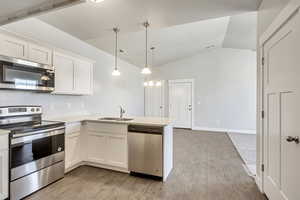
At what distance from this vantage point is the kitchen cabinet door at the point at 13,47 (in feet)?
6.90

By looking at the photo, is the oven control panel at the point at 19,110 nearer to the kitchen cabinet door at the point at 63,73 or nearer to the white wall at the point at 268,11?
the kitchen cabinet door at the point at 63,73

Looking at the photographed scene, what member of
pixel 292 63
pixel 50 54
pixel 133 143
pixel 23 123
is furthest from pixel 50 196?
pixel 292 63

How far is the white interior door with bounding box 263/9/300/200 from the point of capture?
1.49 meters

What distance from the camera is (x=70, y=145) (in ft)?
9.39

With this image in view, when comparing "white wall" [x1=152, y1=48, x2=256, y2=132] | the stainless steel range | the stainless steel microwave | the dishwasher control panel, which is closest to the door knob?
the dishwasher control panel

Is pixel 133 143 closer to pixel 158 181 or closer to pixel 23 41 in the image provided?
pixel 158 181

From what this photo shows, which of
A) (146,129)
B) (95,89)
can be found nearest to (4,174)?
(146,129)

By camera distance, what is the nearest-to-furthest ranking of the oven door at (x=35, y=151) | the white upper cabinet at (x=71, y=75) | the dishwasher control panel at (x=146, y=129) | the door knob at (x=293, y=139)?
1. the door knob at (x=293, y=139)
2. the oven door at (x=35, y=151)
3. the dishwasher control panel at (x=146, y=129)
4. the white upper cabinet at (x=71, y=75)

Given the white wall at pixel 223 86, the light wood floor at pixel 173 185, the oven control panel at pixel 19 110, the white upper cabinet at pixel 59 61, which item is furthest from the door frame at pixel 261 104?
the white wall at pixel 223 86

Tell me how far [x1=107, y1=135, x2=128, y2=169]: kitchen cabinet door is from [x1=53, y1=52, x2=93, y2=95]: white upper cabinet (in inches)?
49.0

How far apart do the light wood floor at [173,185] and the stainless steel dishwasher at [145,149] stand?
0.19 meters

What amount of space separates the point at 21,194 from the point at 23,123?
3.13 feet


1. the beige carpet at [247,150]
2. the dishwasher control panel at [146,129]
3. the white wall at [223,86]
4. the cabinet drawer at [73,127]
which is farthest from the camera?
the white wall at [223,86]

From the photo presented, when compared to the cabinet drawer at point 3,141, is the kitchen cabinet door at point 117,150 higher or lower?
lower
